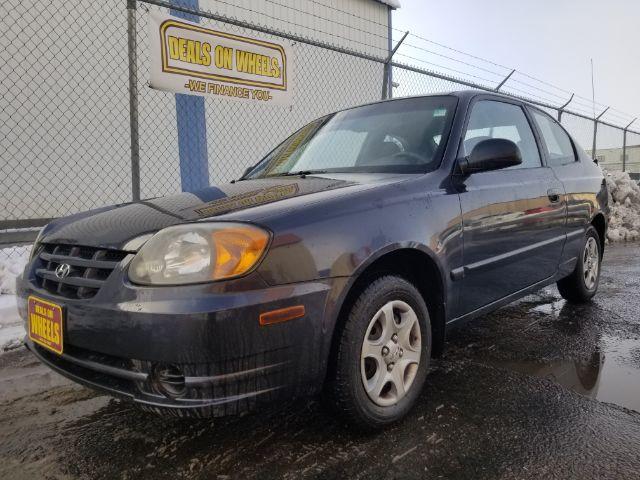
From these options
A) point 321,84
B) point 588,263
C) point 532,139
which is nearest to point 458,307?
point 532,139

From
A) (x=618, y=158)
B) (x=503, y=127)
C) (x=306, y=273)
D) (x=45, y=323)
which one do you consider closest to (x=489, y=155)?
(x=503, y=127)

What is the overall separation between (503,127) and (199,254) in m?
2.33

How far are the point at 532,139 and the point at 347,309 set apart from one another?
2.19 m

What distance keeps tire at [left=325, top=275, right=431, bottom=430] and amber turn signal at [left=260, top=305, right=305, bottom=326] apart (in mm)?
247

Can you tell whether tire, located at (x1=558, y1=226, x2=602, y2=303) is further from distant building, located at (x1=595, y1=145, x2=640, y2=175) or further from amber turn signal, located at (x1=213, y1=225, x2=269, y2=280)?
distant building, located at (x1=595, y1=145, x2=640, y2=175)

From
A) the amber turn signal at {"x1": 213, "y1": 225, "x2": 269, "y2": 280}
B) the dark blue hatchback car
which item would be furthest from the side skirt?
the amber turn signal at {"x1": 213, "y1": 225, "x2": 269, "y2": 280}

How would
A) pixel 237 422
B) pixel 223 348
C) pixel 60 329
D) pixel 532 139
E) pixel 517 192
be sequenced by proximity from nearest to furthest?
pixel 223 348 < pixel 60 329 < pixel 237 422 < pixel 517 192 < pixel 532 139

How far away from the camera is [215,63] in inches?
187

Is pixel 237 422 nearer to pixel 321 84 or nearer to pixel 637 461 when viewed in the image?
pixel 637 461

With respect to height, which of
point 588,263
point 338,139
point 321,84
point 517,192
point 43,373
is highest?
point 321,84

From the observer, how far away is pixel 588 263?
397cm

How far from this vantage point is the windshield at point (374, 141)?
2.54 m

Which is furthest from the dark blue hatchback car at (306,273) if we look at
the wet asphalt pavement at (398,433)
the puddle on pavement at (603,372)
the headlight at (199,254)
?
the puddle on pavement at (603,372)

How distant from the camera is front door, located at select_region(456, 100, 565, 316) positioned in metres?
2.48
